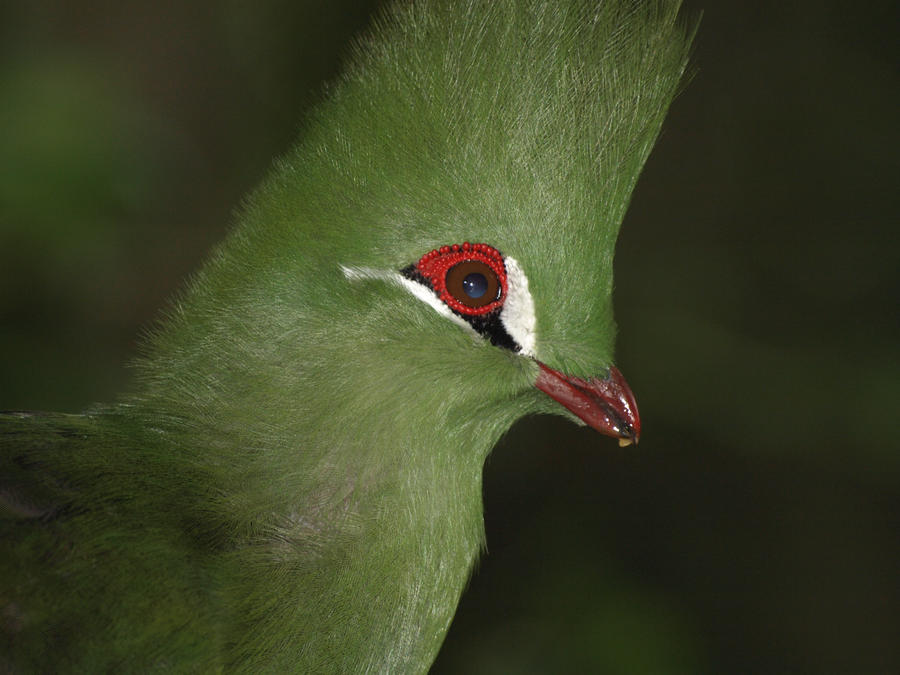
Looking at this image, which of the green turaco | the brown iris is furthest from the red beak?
the brown iris

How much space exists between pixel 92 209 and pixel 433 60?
192 cm

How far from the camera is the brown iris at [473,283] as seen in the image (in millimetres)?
1657

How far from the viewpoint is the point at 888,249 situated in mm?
3961

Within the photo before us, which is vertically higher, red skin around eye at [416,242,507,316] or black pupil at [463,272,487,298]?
red skin around eye at [416,242,507,316]

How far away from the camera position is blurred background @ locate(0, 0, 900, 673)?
3086 millimetres

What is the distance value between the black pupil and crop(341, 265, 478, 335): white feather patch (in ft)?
0.19

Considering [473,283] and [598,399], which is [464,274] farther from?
[598,399]

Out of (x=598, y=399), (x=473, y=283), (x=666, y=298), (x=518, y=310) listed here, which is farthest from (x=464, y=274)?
(x=666, y=298)

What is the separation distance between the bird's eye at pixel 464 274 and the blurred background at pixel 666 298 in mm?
Answer: 802

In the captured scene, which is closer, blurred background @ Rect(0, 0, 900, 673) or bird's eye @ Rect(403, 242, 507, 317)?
bird's eye @ Rect(403, 242, 507, 317)

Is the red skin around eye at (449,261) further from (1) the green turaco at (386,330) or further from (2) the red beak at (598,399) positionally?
(2) the red beak at (598,399)

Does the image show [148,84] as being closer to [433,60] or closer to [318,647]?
[433,60]

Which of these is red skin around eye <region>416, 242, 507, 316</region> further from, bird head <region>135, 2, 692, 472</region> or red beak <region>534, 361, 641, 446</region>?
red beak <region>534, 361, 641, 446</region>

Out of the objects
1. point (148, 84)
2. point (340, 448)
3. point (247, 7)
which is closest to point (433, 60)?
point (340, 448)
